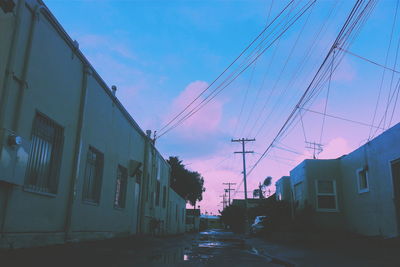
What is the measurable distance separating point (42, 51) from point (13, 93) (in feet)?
5.00

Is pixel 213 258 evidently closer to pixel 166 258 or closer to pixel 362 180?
pixel 166 258

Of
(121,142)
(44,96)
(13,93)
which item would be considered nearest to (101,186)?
(121,142)

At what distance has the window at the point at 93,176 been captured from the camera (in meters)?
10.6

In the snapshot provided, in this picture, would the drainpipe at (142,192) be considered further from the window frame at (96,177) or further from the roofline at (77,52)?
the window frame at (96,177)

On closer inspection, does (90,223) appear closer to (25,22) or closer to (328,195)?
(25,22)

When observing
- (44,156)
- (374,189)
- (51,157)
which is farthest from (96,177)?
(374,189)

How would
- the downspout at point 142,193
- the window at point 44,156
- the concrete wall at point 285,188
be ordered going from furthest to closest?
the concrete wall at point 285,188 < the downspout at point 142,193 < the window at point 44,156

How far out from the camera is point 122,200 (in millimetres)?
14344

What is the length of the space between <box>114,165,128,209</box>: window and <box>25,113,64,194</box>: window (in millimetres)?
5439

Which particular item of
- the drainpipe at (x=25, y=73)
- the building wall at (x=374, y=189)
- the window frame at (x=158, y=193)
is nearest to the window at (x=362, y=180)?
the building wall at (x=374, y=189)

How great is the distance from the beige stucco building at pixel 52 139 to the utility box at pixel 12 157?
Answer: 18 mm

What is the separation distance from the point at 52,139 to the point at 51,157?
45 cm

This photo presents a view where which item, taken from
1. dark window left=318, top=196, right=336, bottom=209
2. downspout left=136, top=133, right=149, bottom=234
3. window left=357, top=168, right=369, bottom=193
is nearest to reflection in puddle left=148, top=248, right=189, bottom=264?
downspout left=136, top=133, right=149, bottom=234

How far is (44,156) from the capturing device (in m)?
7.95
